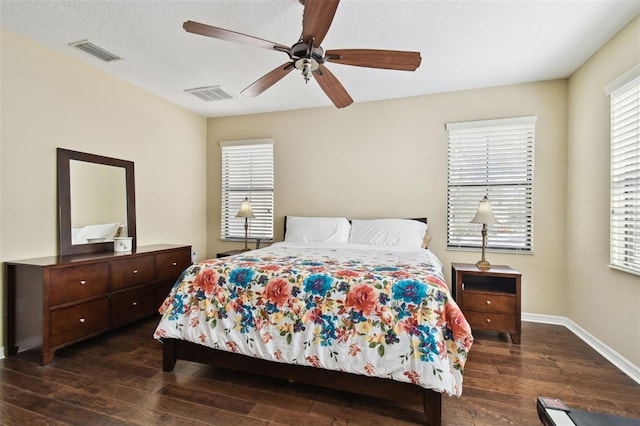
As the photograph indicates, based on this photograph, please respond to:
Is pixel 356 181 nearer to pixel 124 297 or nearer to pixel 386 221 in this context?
pixel 386 221

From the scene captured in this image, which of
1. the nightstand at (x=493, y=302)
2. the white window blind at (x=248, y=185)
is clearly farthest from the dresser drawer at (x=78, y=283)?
the nightstand at (x=493, y=302)

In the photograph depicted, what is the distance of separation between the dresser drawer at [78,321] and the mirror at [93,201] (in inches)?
24.3

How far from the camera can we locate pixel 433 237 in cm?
378

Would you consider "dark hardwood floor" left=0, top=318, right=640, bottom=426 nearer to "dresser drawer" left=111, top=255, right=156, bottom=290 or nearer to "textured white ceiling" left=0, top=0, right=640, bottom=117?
"dresser drawer" left=111, top=255, right=156, bottom=290

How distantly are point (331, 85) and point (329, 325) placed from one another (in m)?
1.83

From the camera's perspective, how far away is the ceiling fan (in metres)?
1.74

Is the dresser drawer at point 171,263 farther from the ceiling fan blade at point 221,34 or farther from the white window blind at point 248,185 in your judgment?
the ceiling fan blade at point 221,34

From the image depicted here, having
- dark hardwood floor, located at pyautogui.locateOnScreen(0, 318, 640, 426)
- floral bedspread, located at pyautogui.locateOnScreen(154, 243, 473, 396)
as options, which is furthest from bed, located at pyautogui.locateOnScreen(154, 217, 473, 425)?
dark hardwood floor, located at pyautogui.locateOnScreen(0, 318, 640, 426)

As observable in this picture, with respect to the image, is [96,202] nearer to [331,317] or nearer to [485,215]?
[331,317]

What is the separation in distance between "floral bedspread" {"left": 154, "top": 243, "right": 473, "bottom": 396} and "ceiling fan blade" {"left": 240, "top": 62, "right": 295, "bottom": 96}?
143 centimetres

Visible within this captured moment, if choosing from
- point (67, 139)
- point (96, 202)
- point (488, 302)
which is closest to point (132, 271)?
point (96, 202)

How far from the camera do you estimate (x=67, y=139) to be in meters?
2.95

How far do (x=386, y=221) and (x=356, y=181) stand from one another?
73 cm

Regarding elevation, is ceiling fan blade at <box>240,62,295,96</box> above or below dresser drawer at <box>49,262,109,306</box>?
above
